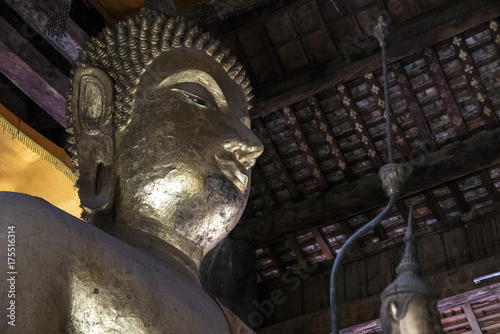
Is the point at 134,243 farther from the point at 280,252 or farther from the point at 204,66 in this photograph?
the point at 280,252

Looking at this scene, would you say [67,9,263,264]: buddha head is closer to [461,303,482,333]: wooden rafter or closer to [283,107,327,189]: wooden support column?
[283,107,327,189]: wooden support column

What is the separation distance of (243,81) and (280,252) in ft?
14.2

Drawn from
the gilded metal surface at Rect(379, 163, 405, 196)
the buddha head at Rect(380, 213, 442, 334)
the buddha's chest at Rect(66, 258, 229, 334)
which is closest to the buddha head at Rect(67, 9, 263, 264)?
the buddha's chest at Rect(66, 258, 229, 334)

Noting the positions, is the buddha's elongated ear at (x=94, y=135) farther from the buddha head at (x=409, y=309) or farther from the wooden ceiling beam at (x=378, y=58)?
the wooden ceiling beam at (x=378, y=58)

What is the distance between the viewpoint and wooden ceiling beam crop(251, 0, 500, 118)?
6.45 m

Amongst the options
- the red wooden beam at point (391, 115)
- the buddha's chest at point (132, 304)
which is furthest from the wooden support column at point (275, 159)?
the buddha's chest at point (132, 304)

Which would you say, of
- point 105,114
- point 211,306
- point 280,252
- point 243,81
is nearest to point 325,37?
point 280,252

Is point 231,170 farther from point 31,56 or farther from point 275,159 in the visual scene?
point 275,159

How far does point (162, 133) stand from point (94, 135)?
0.35m

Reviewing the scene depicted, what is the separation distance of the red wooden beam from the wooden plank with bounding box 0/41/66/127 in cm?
271

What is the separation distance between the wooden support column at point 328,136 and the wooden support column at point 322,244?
26.3 inches

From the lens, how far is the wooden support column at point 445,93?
6797 millimetres

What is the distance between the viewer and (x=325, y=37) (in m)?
6.97

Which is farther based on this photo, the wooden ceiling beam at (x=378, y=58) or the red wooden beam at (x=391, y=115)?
the red wooden beam at (x=391, y=115)
